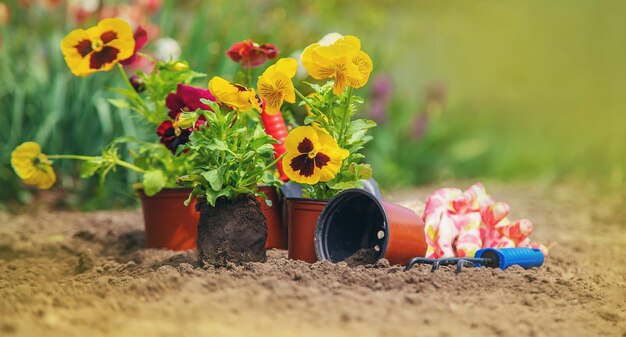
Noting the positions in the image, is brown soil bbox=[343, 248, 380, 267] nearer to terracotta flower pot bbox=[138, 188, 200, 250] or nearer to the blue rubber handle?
the blue rubber handle

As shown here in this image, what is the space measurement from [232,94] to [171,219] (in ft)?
2.46

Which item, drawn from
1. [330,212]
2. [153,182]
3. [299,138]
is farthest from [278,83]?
[153,182]

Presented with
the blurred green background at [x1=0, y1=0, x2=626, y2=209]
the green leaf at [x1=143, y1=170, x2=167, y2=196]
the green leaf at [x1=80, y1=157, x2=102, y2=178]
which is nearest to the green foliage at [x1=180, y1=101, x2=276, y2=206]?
the green leaf at [x1=143, y1=170, x2=167, y2=196]

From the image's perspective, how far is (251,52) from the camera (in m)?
2.63

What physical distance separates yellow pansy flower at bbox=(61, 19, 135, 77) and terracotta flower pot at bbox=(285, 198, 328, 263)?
760mm

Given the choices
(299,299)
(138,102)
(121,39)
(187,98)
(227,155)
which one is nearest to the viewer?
(299,299)

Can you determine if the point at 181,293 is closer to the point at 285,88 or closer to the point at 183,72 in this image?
the point at 285,88

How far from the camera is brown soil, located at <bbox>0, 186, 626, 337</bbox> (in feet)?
5.11

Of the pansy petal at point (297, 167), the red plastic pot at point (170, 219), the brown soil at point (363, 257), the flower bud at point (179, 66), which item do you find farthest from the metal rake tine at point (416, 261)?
the flower bud at point (179, 66)

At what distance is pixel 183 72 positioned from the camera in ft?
8.79

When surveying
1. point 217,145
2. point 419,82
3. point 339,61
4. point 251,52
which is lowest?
point 217,145

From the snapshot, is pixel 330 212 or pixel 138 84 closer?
pixel 330 212

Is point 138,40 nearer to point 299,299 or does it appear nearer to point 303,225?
point 303,225

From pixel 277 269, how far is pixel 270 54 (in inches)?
32.9
